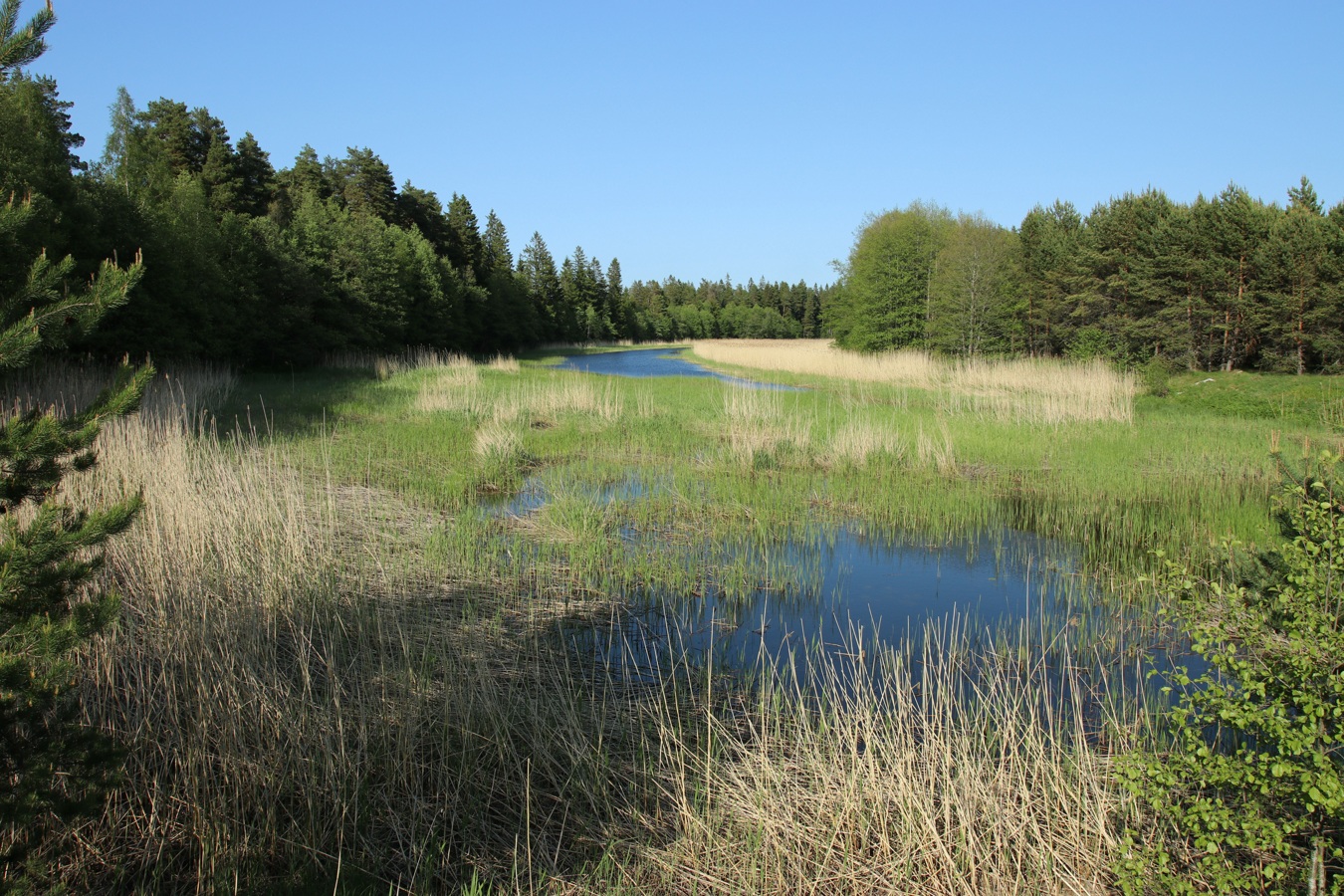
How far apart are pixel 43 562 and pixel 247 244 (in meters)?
24.0

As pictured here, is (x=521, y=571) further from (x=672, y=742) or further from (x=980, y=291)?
(x=980, y=291)

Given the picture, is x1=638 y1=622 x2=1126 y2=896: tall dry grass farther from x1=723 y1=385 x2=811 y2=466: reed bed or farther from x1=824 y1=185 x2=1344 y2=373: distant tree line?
x1=824 y1=185 x2=1344 y2=373: distant tree line

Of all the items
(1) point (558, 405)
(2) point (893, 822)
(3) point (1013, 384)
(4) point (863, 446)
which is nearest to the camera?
(2) point (893, 822)

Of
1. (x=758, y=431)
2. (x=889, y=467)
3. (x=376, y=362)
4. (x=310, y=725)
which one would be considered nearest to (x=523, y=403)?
(x=758, y=431)

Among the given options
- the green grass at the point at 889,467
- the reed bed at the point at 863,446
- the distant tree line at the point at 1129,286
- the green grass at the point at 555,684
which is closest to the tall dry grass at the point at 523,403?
the green grass at the point at 889,467

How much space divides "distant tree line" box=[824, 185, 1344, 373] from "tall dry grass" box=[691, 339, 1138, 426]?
4.87 m

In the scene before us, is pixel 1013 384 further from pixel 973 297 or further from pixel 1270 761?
pixel 1270 761

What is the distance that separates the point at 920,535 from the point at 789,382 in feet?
59.6

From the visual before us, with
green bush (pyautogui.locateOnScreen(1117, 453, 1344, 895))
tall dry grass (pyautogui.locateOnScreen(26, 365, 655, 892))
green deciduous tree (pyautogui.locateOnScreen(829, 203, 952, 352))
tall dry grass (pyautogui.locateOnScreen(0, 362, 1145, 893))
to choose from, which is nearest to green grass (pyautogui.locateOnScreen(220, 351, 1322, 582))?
tall dry grass (pyautogui.locateOnScreen(26, 365, 655, 892))

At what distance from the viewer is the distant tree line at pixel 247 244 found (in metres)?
14.1

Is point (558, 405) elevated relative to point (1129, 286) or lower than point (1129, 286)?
lower

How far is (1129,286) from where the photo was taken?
2750 centimetres

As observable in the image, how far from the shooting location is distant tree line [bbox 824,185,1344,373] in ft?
69.1

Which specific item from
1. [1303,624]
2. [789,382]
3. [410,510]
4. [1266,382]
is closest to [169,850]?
[1303,624]
